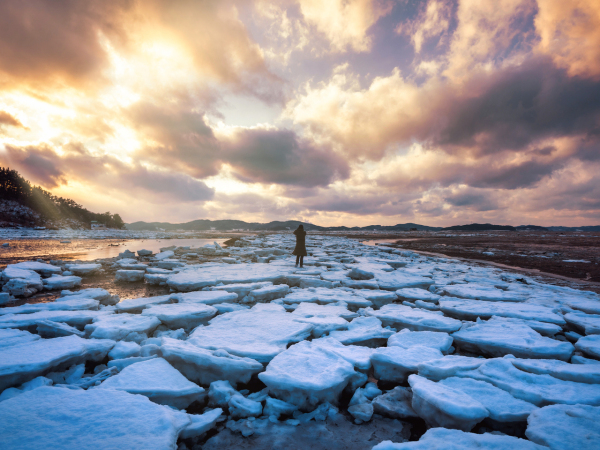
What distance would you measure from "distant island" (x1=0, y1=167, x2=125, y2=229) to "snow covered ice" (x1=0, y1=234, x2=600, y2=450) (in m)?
50.4

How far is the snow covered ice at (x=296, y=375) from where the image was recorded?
1.44m

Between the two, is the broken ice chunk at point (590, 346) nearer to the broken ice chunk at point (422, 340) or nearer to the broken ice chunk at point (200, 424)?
the broken ice chunk at point (422, 340)

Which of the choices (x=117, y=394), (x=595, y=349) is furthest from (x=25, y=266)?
(x=595, y=349)

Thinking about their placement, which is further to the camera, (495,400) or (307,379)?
(307,379)

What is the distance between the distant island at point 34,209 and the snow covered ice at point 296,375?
165ft

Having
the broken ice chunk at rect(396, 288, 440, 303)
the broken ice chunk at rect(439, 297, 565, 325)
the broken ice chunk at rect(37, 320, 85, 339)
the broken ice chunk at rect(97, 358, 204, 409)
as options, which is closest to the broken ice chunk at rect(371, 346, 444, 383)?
the broken ice chunk at rect(97, 358, 204, 409)

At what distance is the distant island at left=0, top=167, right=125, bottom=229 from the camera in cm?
3741

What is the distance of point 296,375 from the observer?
6.19 ft

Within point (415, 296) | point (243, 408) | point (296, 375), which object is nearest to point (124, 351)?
point (243, 408)

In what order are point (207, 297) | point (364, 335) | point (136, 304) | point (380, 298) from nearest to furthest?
1. point (364, 335)
2. point (136, 304)
3. point (207, 297)
4. point (380, 298)

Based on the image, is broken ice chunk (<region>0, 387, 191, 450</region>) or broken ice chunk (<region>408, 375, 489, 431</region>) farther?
broken ice chunk (<region>408, 375, 489, 431</region>)

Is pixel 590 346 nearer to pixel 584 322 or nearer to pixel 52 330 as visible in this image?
pixel 584 322

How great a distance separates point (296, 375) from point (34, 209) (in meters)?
62.7

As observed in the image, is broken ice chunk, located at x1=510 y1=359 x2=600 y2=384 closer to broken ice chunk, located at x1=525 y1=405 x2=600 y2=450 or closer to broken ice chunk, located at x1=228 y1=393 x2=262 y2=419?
broken ice chunk, located at x1=525 y1=405 x2=600 y2=450
